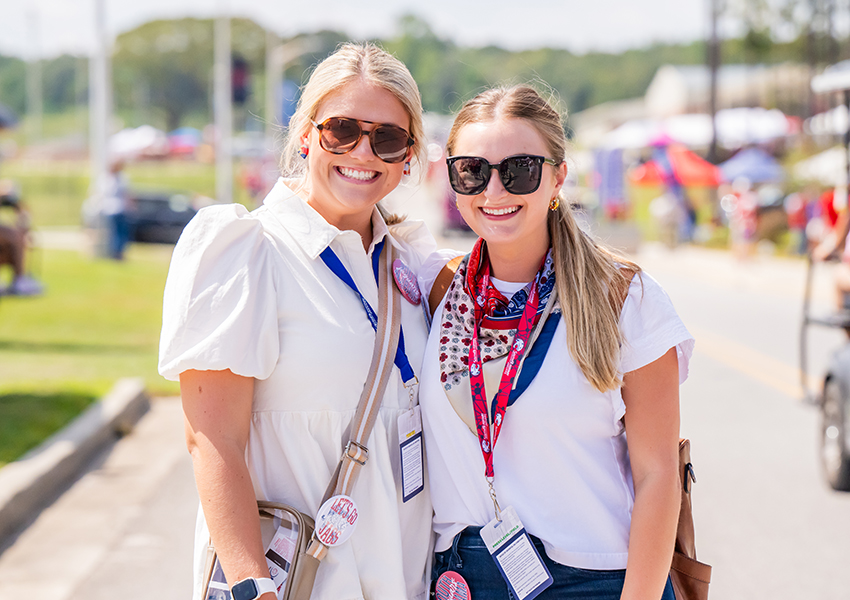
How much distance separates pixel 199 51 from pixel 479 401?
553 feet

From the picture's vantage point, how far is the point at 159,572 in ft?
15.3

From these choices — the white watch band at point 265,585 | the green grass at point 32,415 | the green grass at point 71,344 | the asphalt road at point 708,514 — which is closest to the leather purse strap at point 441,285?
the white watch band at point 265,585

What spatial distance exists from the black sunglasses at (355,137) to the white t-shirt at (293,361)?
0.26 m

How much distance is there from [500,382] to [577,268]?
334 millimetres

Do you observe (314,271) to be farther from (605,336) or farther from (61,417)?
(61,417)

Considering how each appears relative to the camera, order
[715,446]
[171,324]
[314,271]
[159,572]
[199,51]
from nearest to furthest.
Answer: [171,324]
[314,271]
[159,572]
[715,446]
[199,51]

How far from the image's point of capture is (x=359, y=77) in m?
2.45

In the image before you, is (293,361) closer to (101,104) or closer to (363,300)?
(363,300)

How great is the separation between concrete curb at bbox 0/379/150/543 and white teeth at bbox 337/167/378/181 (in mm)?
3541

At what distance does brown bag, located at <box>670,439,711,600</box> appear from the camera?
7.71ft

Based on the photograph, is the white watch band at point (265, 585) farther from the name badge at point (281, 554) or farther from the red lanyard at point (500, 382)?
the red lanyard at point (500, 382)

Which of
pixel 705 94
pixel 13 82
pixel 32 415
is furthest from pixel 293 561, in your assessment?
pixel 13 82

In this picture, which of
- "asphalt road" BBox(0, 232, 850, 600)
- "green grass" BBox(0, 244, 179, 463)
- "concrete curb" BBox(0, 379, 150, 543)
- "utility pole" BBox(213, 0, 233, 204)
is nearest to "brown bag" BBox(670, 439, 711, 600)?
"asphalt road" BBox(0, 232, 850, 600)

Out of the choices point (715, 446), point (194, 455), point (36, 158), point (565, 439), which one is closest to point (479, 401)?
point (565, 439)
